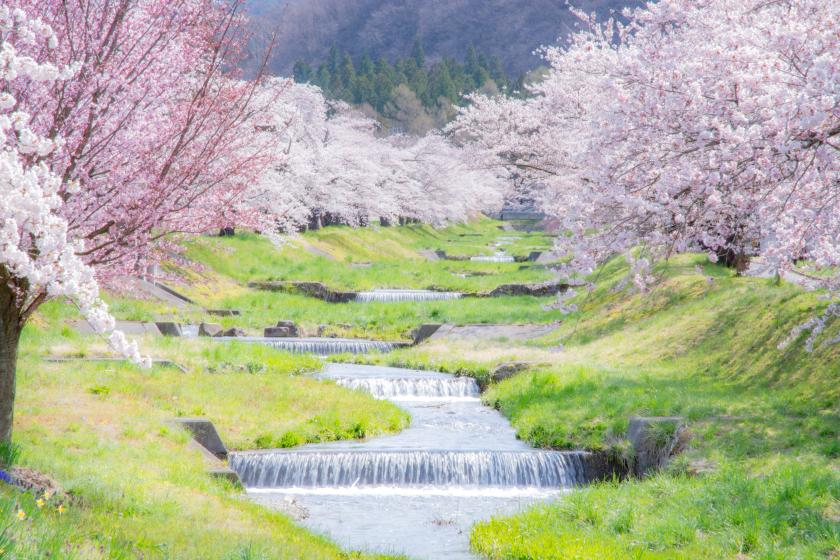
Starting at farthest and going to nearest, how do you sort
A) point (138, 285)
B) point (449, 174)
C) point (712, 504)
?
point (449, 174) < point (138, 285) < point (712, 504)

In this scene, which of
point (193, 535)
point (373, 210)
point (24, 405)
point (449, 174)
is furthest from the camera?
point (449, 174)

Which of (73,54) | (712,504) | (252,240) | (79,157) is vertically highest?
(73,54)

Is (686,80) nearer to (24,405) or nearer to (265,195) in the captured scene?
(24,405)

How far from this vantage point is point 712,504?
931 centimetres

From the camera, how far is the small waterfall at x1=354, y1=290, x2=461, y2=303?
35031 millimetres

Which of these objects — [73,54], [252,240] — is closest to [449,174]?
[252,240]

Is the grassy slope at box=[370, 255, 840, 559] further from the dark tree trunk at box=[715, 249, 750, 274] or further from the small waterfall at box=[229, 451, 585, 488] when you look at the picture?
the small waterfall at box=[229, 451, 585, 488]

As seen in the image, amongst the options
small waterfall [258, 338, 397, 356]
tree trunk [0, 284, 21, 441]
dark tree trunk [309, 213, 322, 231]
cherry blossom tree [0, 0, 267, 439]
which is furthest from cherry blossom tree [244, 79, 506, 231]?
tree trunk [0, 284, 21, 441]

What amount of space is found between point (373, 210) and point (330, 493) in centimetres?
4701

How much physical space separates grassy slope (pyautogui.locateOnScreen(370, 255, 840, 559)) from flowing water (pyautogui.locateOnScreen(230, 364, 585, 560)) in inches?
29.6

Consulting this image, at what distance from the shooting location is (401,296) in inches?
1389

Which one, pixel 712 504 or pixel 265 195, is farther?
pixel 265 195

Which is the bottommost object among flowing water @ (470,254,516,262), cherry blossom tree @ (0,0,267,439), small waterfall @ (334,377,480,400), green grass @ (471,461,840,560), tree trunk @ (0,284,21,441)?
flowing water @ (470,254,516,262)

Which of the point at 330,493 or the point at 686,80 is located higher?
the point at 686,80
